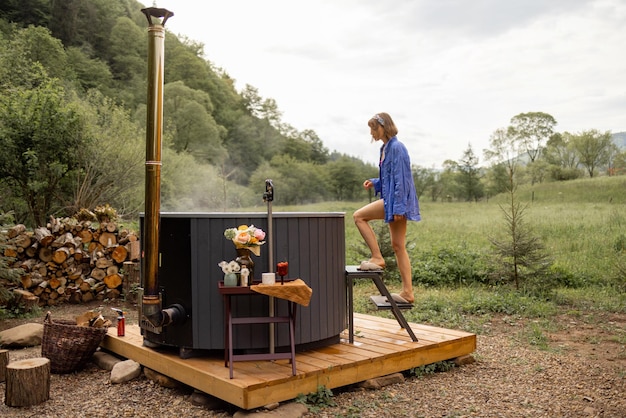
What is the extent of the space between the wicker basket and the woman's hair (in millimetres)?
3033

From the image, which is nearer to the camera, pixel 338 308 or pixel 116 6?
pixel 338 308

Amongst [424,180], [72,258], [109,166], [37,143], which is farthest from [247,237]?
[424,180]

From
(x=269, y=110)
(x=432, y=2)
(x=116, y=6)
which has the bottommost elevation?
(x=432, y=2)

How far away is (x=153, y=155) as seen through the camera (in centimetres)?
380

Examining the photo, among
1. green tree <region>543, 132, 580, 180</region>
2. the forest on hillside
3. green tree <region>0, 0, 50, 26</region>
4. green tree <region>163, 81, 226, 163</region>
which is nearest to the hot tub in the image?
the forest on hillside

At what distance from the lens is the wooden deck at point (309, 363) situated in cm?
356

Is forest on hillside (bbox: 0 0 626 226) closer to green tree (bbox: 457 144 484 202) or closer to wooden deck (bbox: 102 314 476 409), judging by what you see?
green tree (bbox: 457 144 484 202)

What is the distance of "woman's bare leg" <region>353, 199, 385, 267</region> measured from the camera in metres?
4.73

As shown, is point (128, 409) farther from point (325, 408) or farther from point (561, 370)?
point (561, 370)

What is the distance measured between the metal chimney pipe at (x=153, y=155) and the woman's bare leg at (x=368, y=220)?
1731mm

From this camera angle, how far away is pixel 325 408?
3.71 m

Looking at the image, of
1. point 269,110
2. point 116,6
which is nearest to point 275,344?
point 116,6

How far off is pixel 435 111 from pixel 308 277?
47.4ft

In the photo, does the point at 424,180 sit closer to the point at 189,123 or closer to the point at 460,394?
the point at 189,123
